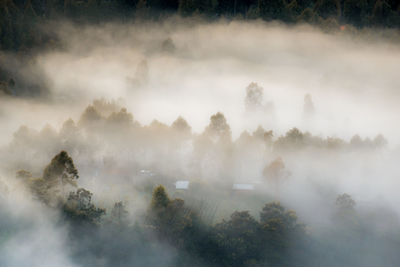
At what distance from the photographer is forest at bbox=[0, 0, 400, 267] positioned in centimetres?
8969

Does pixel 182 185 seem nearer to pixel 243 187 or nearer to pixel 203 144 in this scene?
pixel 243 187

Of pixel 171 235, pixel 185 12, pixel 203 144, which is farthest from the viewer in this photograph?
pixel 185 12

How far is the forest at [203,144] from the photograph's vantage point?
89688 mm

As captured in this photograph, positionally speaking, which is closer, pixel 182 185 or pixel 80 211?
pixel 80 211

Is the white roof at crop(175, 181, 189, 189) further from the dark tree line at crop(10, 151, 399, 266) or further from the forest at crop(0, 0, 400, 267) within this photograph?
the dark tree line at crop(10, 151, 399, 266)

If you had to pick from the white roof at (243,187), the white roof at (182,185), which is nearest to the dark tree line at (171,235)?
the white roof at (182,185)

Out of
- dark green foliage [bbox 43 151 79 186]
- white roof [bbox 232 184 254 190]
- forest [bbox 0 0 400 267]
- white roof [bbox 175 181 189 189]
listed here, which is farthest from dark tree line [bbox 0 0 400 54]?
white roof [bbox 232 184 254 190]

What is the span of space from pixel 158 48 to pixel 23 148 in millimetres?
91497

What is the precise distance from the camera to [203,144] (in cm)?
10875

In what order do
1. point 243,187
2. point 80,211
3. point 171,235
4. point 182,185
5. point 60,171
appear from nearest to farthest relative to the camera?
point 80,211
point 60,171
point 171,235
point 182,185
point 243,187

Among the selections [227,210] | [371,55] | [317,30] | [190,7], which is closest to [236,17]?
[190,7]

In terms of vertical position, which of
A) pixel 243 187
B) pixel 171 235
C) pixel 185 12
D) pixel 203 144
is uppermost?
pixel 185 12

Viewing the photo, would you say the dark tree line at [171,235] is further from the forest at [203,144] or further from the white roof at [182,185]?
the white roof at [182,185]

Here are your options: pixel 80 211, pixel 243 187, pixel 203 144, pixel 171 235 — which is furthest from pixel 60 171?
pixel 243 187
